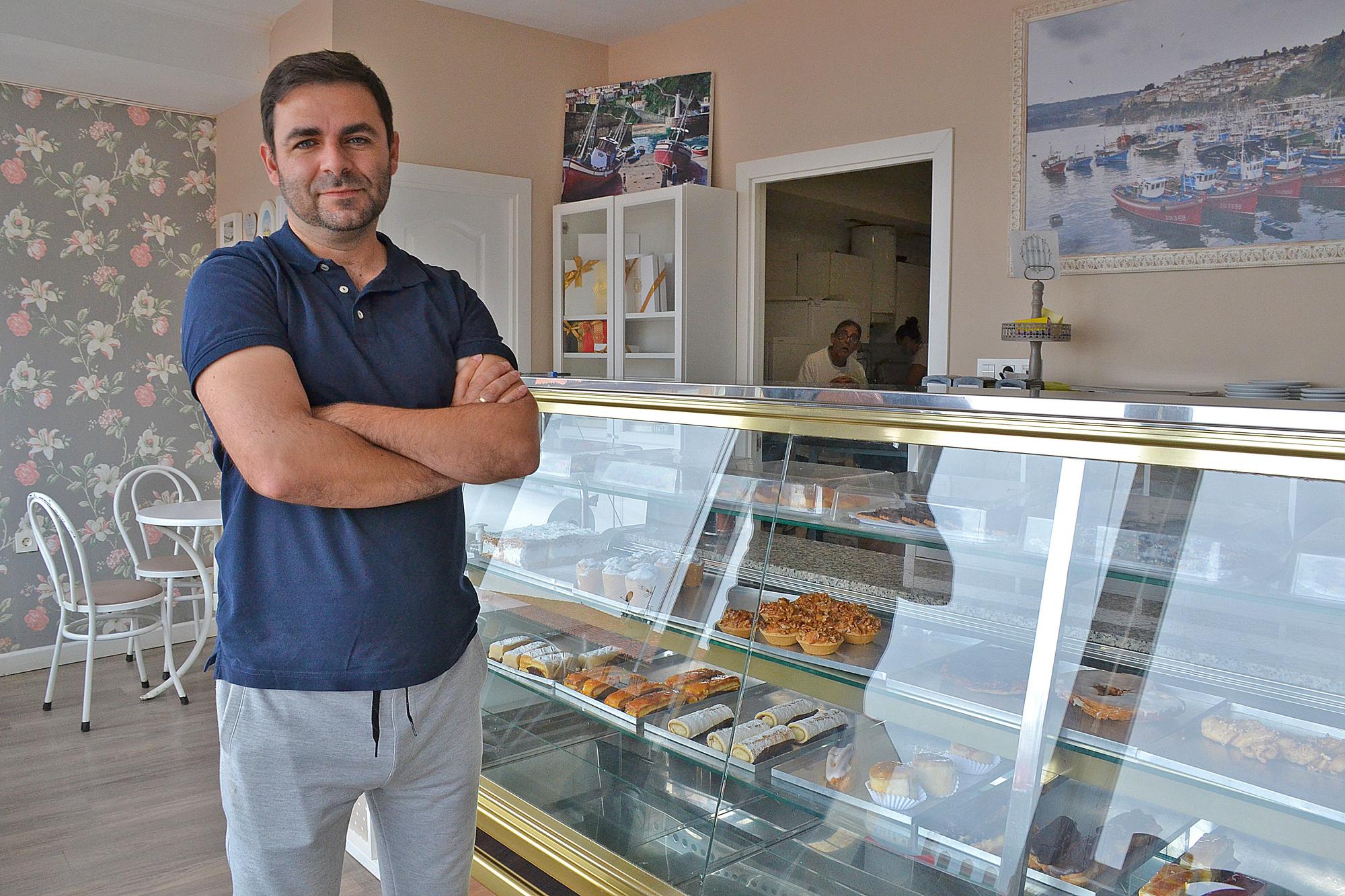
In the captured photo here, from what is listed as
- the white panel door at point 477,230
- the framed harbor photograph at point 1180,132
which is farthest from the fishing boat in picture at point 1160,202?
the white panel door at point 477,230

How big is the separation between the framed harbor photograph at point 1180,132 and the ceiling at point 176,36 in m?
1.67

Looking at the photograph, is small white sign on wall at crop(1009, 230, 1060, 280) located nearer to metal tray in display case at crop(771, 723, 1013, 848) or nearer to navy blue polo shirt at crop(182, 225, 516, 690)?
metal tray in display case at crop(771, 723, 1013, 848)

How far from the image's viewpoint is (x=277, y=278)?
1347 mm

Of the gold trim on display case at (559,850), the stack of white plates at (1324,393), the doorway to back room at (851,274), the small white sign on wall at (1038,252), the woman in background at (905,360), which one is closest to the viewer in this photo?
the gold trim on display case at (559,850)

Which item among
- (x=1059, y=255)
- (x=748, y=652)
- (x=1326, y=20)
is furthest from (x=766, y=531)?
(x=1326, y=20)

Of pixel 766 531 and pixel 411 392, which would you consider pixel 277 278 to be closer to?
pixel 411 392

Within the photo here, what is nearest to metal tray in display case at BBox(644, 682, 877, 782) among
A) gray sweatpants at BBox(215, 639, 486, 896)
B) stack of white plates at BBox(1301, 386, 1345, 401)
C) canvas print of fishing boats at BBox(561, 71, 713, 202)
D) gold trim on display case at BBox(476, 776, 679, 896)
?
gold trim on display case at BBox(476, 776, 679, 896)

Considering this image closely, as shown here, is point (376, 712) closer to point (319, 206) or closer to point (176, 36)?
point (319, 206)

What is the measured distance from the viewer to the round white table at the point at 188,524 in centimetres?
410

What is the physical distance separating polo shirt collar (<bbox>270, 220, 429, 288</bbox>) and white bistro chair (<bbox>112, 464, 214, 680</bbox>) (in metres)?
3.25

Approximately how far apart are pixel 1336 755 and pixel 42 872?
3.03 m

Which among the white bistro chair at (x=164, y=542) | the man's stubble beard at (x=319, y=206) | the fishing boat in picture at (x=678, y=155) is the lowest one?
the white bistro chair at (x=164, y=542)

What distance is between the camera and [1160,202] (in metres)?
3.31

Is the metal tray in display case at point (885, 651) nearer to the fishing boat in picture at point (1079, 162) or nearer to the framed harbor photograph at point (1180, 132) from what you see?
the framed harbor photograph at point (1180, 132)
